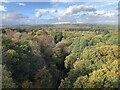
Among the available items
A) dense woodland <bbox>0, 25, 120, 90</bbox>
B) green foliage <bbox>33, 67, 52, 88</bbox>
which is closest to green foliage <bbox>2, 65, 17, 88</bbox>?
dense woodland <bbox>0, 25, 120, 90</bbox>

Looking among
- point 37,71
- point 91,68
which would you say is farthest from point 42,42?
point 91,68

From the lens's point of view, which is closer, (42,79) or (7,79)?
(7,79)

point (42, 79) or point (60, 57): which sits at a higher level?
point (60, 57)

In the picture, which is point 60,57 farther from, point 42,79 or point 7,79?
point 7,79

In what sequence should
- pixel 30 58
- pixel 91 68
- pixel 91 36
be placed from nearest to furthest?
pixel 30 58
pixel 91 68
pixel 91 36

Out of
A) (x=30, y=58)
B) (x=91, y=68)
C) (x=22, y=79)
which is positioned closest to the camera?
(x=22, y=79)

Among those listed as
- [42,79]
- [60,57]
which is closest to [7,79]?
[42,79]

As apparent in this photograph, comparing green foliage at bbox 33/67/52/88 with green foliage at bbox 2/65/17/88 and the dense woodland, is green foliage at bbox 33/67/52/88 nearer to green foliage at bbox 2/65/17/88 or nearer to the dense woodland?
the dense woodland

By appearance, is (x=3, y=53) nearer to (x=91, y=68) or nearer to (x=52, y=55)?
(x=52, y=55)

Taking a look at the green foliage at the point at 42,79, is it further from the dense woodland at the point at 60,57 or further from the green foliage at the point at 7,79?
the green foliage at the point at 7,79
